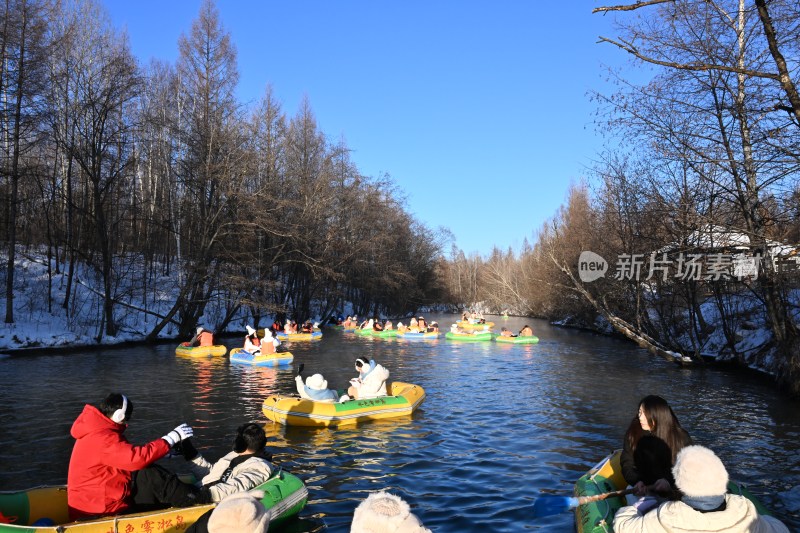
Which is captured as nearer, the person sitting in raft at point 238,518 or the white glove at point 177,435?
the person sitting in raft at point 238,518

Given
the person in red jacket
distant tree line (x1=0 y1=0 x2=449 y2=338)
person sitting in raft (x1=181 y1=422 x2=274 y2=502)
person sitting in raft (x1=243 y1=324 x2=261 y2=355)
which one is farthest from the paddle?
distant tree line (x1=0 y1=0 x2=449 y2=338)

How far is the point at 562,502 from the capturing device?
569cm

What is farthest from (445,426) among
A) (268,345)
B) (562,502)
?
(268,345)

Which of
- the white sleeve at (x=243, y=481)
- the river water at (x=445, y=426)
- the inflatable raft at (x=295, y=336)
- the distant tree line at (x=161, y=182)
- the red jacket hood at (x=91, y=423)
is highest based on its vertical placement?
the distant tree line at (x=161, y=182)

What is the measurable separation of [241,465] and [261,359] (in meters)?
13.3

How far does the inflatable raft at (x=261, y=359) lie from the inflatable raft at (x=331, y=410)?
8.16 m

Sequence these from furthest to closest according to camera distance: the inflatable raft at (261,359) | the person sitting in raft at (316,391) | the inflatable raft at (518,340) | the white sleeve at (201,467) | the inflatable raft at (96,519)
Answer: the inflatable raft at (518,340)
the inflatable raft at (261,359)
the person sitting in raft at (316,391)
the white sleeve at (201,467)
the inflatable raft at (96,519)

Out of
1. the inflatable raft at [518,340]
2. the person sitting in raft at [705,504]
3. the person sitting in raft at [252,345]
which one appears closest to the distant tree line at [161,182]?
the person sitting in raft at [252,345]

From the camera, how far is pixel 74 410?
1134 cm

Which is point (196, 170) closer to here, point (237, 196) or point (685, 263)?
point (237, 196)

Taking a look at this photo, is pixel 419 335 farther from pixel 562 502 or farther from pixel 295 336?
pixel 562 502

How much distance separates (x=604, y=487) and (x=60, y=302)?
25.0m

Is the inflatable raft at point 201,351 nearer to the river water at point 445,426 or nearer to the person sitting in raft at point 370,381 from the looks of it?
the river water at point 445,426

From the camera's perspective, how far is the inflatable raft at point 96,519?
4.71 meters
